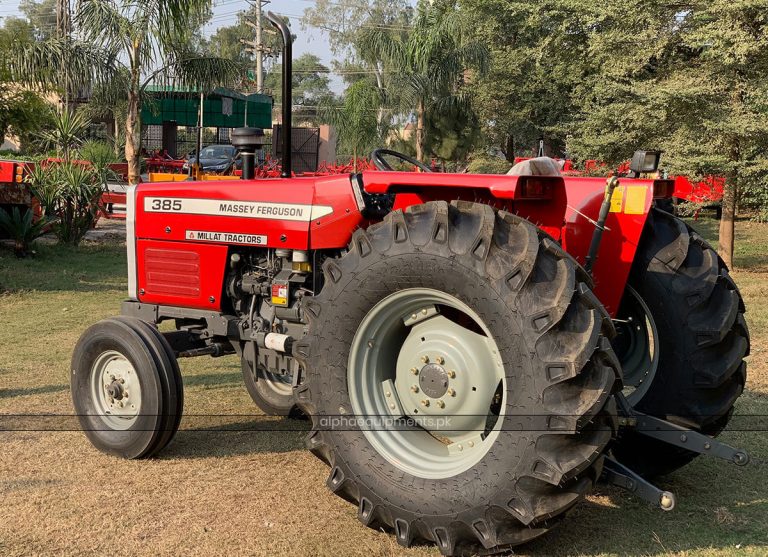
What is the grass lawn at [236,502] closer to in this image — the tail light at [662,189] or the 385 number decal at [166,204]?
the 385 number decal at [166,204]

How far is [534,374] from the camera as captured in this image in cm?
308

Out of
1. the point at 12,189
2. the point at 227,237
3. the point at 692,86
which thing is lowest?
the point at 12,189

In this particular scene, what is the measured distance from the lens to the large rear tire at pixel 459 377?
3070 mm

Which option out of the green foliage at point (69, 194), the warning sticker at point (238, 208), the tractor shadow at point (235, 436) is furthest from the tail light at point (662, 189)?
the green foliage at point (69, 194)

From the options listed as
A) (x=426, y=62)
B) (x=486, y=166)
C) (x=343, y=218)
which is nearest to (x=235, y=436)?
(x=343, y=218)

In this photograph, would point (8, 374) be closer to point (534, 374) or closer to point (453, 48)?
point (534, 374)

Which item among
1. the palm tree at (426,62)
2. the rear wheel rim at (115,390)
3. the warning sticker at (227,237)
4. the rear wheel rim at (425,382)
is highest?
the palm tree at (426,62)

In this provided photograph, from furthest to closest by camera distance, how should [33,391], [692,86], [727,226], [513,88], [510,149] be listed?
[510,149]
[513,88]
[727,226]
[692,86]
[33,391]

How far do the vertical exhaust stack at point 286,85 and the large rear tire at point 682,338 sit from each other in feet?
6.38

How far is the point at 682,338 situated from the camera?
4.07 metres

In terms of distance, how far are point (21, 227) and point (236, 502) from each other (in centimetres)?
942

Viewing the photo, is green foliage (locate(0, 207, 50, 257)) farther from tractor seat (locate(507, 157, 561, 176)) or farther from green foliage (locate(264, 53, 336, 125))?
green foliage (locate(264, 53, 336, 125))

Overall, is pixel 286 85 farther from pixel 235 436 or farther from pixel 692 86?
pixel 692 86

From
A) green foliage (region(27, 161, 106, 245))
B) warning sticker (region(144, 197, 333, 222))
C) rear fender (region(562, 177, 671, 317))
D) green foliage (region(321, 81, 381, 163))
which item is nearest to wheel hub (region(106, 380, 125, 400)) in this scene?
warning sticker (region(144, 197, 333, 222))
